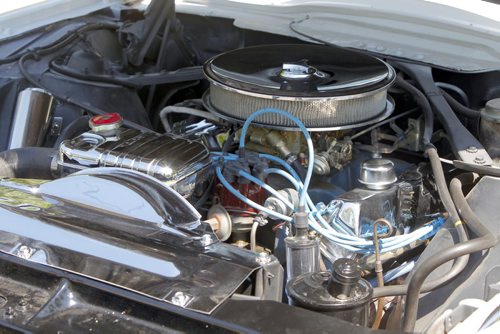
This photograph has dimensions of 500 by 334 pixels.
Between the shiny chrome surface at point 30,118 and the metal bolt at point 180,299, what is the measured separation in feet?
3.20

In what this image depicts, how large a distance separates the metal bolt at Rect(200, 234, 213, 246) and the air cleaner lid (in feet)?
1.23

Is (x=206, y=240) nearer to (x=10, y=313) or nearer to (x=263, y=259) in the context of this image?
(x=263, y=259)

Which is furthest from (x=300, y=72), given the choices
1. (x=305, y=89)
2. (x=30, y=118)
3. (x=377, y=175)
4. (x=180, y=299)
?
(x=30, y=118)

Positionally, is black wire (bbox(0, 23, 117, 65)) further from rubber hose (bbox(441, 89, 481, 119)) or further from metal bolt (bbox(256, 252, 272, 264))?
metal bolt (bbox(256, 252, 272, 264))

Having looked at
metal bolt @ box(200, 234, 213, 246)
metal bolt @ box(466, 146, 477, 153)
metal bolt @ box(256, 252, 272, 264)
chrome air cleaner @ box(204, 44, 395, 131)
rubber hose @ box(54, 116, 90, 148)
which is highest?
chrome air cleaner @ box(204, 44, 395, 131)

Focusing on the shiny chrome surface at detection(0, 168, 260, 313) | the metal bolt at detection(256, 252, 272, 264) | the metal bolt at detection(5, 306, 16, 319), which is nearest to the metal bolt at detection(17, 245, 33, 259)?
the shiny chrome surface at detection(0, 168, 260, 313)

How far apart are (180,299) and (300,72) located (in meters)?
0.68

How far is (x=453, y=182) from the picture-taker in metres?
1.39

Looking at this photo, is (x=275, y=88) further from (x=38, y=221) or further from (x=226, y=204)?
(x=38, y=221)

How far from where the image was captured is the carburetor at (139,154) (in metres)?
1.49

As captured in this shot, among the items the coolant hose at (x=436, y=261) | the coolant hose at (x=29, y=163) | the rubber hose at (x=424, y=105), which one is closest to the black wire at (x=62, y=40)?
the coolant hose at (x=29, y=163)

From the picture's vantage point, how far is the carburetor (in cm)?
149

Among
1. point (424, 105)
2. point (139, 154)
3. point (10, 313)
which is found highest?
point (424, 105)

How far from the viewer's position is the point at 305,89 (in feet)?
5.03
